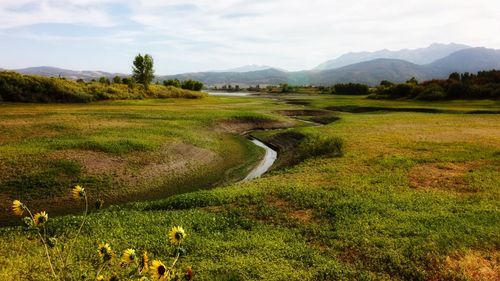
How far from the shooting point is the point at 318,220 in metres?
18.7

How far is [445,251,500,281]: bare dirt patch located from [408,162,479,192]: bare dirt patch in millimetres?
9150

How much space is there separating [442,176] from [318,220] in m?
12.7

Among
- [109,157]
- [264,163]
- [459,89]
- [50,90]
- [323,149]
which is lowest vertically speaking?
[264,163]

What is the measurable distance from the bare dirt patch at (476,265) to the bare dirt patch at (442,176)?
9150 millimetres

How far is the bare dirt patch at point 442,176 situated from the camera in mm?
24064

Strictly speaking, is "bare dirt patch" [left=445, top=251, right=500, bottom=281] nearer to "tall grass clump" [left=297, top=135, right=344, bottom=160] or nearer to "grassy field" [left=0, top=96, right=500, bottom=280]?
"grassy field" [left=0, top=96, right=500, bottom=280]

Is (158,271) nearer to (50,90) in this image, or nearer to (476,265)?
(476,265)

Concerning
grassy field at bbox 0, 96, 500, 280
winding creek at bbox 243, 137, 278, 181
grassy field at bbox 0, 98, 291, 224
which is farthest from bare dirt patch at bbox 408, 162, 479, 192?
grassy field at bbox 0, 98, 291, 224

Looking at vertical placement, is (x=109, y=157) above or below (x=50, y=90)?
below

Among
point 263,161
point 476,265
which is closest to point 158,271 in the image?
point 476,265

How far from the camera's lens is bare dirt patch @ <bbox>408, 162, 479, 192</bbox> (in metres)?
24.1

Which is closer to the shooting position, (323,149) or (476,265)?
(476,265)

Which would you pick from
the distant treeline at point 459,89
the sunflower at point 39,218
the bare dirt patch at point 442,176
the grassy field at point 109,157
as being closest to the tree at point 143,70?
the grassy field at point 109,157

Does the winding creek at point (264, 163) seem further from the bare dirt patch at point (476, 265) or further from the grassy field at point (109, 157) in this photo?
the bare dirt patch at point (476, 265)
